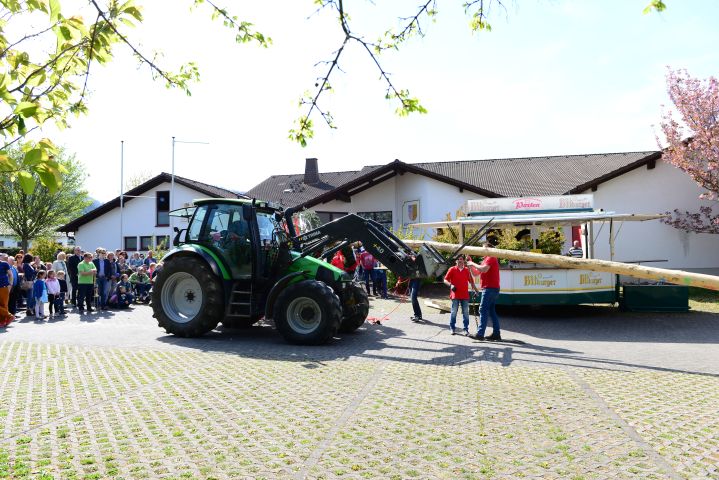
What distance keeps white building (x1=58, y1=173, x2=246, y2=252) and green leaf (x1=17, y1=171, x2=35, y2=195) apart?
110 feet

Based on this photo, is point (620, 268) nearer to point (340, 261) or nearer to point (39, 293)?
point (340, 261)

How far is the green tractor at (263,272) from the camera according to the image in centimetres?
966

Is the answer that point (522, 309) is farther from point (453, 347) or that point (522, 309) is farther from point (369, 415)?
point (369, 415)

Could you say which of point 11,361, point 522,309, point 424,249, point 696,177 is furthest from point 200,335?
point 696,177

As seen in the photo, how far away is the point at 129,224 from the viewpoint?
36.1 metres

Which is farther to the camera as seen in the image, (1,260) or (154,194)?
(154,194)

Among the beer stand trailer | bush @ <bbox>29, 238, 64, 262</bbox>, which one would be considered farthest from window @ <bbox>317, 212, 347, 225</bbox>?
bush @ <bbox>29, 238, 64, 262</bbox>

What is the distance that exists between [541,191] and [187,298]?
19.7 meters

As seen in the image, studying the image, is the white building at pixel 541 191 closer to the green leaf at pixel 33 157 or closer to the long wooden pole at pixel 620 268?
the long wooden pole at pixel 620 268

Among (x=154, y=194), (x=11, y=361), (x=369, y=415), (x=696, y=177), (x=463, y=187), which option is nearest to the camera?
(x=369, y=415)

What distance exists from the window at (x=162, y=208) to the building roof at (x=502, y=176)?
556 cm

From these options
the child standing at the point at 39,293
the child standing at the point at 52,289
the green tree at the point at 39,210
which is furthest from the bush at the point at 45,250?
the child standing at the point at 39,293

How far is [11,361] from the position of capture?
780cm

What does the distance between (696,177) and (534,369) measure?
664 inches
